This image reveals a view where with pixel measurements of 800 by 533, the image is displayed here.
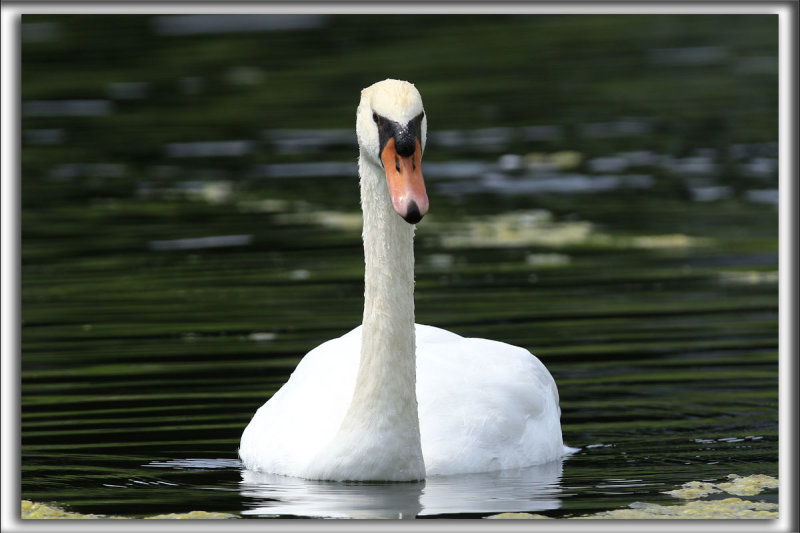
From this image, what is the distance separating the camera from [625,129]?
952 inches

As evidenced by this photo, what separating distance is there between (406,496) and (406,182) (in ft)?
5.65

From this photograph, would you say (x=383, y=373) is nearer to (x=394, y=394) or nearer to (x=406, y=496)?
(x=394, y=394)

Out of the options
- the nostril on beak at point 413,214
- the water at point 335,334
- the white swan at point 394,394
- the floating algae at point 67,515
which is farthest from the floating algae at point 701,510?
the floating algae at point 67,515

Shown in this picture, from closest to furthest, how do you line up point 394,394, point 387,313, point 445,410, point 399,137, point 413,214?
point 413,214, point 399,137, point 394,394, point 387,313, point 445,410

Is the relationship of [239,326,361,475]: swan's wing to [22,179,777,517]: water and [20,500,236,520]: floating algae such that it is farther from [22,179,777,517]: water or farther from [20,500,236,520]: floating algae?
[20,500,236,520]: floating algae

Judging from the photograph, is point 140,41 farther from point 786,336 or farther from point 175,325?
point 786,336

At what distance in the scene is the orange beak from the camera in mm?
8898

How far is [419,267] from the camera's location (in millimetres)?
16672

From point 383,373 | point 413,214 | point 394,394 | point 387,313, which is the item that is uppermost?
point 413,214

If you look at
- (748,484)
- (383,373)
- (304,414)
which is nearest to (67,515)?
(304,414)

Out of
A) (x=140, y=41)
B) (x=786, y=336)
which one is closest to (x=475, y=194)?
(x=786, y=336)

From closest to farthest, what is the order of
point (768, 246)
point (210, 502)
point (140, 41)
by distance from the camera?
1. point (210, 502)
2. point (768, 246)
3. point (140, 41)
